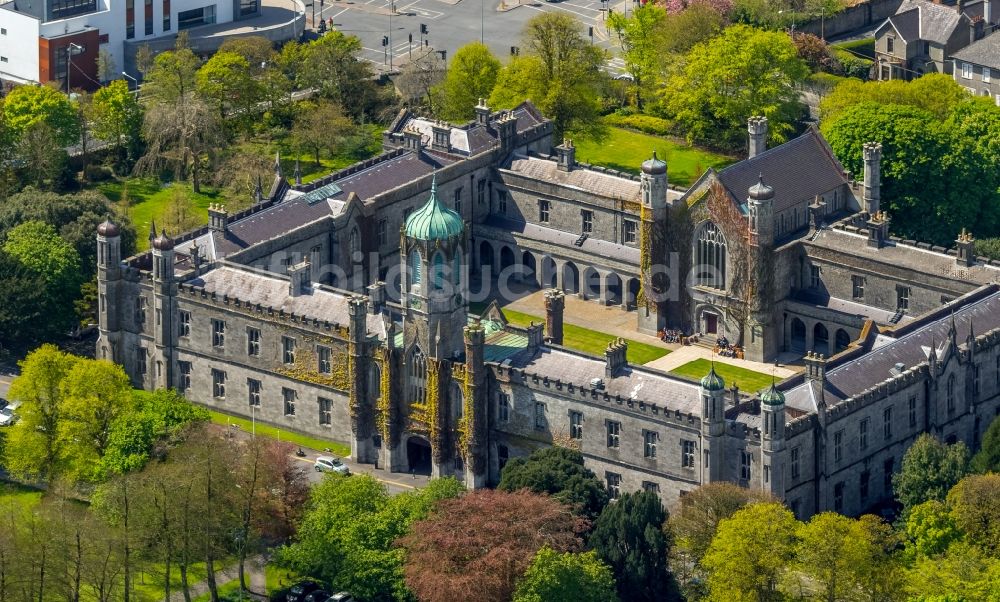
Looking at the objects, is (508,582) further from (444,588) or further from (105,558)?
(105,558)

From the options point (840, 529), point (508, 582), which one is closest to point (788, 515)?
point (840, 529)

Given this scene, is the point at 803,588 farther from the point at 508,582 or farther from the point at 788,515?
the point at 508,582

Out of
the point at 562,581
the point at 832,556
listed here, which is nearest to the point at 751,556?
the point at 832,556

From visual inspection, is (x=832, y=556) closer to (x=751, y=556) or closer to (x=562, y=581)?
(x=751, y=556)

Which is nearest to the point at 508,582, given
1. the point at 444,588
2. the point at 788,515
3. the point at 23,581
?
the point at 444,588
